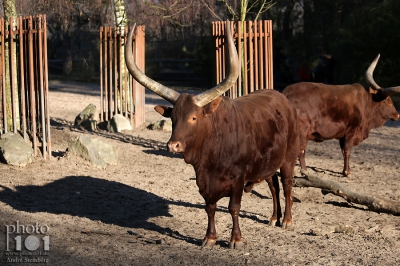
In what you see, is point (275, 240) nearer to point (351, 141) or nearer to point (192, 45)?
point (351, 141)

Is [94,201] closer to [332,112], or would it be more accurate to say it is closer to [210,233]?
[210,233]

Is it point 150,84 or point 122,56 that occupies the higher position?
point 122,56

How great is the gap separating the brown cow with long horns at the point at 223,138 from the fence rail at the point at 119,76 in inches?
333

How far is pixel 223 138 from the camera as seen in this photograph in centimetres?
654

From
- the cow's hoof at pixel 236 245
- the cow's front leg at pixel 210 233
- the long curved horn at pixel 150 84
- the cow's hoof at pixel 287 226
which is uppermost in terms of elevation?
the long curved horn at pixel 150 84

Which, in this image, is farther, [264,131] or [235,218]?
[264,131]

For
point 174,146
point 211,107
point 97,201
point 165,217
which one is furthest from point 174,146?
point 97,201

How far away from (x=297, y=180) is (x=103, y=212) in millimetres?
2799

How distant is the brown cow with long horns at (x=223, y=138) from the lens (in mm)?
6262

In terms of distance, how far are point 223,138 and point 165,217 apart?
72.3 inches

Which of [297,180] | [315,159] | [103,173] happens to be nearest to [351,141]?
[315,159]

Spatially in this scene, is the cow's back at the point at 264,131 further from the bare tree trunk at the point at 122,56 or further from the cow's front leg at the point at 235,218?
the bare tree trunk at the point at 122,56

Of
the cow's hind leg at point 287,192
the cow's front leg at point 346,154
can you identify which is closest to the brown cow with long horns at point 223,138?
the cow's hind leg at point 287,192

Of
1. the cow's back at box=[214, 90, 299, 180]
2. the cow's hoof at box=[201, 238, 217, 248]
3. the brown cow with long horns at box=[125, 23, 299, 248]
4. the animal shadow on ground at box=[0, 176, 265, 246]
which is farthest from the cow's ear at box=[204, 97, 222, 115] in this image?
the animal shadow on ground at box=[0, 176, 265, 246]
